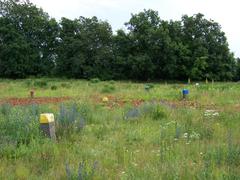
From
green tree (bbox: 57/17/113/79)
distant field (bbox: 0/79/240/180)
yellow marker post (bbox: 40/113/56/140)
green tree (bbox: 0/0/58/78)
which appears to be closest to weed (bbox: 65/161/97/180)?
distant field (bbox: 0/79/240/180)

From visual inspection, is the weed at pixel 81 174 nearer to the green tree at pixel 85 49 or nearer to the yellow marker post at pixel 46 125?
the yellow marker post at pixel 46 125

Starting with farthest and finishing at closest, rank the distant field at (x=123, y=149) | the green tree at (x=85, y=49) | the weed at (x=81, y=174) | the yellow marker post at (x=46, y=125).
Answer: the green tree at (x=85, y=49) < the yellow marker post at (x=46, y=125) < the distant field at (x=123, y=149) < the weed at (x=81, y=174)

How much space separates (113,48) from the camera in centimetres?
5022

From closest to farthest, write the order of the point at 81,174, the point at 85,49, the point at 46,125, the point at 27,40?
the point at 81,174 → the point at 46,125 → the point at 85,49 → the point at 27,40

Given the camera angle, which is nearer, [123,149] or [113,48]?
[123,149]

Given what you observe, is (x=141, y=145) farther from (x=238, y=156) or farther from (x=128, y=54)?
(x=128, y=54)

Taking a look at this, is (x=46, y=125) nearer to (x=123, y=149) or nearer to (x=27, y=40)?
(x=123, y=149)

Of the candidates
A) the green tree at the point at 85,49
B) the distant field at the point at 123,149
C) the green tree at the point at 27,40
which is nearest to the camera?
the distant field at the point at 123,149

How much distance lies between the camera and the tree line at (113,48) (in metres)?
47.8

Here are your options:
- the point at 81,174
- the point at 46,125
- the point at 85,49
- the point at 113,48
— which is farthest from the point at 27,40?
the point at 81,174

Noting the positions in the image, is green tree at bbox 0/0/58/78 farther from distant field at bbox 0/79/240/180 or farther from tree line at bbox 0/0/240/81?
distant field at bbox 0/79/240/180

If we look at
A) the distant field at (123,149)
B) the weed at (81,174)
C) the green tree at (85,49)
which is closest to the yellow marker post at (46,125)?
the distant field at (123,149)

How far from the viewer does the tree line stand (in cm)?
4784

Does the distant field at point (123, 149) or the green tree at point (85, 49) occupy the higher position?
the green tree at point (85, 49)
